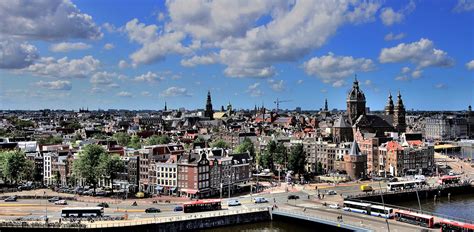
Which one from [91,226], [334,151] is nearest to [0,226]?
[91,226]

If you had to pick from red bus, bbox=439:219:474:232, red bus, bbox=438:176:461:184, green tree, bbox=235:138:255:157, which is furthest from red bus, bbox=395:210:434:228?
green tree, bbox=235:138:255:157

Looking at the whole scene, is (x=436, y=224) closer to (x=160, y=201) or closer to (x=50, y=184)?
(x=160, y=201)

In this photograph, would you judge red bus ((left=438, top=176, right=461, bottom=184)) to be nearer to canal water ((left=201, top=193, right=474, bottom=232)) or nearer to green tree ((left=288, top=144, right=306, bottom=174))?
canal water ((left=201, top=193, right=474, bottom=232))

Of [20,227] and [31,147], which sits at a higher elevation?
[31,147]

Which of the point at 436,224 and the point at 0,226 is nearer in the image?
the point at 436,224

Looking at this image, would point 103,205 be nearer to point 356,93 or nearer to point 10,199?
point 10,199

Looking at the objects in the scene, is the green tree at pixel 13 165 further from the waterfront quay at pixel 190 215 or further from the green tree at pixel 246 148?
the green tree at pixel 246 148

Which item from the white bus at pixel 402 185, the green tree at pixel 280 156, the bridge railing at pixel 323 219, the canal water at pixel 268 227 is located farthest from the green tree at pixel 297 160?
the canal water at pixel 268 227
